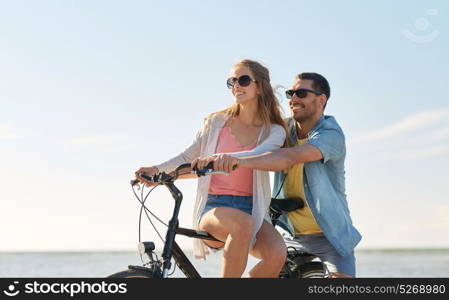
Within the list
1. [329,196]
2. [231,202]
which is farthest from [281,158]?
[329,196]

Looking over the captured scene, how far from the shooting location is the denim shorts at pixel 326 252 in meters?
5.71

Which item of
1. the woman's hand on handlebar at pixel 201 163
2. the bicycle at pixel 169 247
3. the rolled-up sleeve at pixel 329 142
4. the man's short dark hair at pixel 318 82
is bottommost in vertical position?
the bicycle at pixel 169 247

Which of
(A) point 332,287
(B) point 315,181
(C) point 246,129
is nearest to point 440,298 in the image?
(A) point 332,287

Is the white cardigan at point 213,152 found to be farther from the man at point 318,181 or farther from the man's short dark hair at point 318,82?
the man's short dark hair at point 318,82

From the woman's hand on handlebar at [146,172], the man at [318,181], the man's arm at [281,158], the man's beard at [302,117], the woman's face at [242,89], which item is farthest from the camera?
the man's beard at [302,117]

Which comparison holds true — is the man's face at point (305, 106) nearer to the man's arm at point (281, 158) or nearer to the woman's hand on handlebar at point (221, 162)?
the man's arm at point (281, 158)

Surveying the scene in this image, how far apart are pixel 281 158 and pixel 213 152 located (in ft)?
1.86

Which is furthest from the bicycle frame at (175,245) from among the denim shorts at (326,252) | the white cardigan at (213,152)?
the denim shorts at (326,252)

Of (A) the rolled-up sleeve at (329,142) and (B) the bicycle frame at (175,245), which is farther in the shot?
(A) the rolled-up sleeve at (329,142)

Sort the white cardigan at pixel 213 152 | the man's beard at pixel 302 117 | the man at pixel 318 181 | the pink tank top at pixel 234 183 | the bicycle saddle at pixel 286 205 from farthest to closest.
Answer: the man's beard at pixel 302 117 → the bicycle saddle at pixel 286 205 → the man at pixel 318 181 → the pink tank top at pixel 234 183 → the white cardigan at pixel 213 152

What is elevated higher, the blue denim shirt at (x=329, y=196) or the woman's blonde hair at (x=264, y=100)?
the woman's blonde hair at (x=264, y=100)

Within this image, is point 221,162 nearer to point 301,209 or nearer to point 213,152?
point 213,152

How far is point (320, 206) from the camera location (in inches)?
223

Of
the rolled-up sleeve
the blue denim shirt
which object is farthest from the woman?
the blue denim shirt
